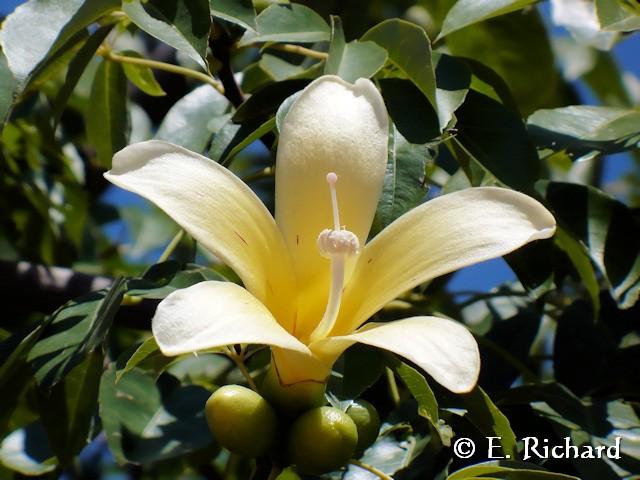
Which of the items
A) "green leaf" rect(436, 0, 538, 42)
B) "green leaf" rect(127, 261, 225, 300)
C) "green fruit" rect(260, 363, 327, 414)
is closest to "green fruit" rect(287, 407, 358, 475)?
"green fruit" rect(260, 363, 327, 414)

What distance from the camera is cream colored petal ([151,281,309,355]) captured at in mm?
925

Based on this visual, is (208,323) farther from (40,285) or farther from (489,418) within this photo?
(40,285)

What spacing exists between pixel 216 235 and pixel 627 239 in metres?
0.71

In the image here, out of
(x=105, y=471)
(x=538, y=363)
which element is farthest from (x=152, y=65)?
(x=105, y=471)

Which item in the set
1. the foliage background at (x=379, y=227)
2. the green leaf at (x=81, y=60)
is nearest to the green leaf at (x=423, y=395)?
the foliage background at (x=379, y=227)

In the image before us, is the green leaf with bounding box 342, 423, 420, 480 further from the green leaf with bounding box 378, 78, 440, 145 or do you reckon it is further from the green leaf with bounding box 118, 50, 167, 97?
the green leaf with bounding box 118, 50, 167, 97

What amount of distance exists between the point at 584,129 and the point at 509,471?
64cm

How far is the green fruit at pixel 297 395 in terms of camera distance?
3.85 feet

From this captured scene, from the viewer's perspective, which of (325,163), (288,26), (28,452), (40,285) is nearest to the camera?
(325,163)

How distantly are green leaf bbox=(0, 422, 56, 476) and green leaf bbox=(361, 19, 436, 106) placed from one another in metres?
0.87

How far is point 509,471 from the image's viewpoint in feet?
3.77

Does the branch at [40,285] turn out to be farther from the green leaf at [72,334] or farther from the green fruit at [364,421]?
the green fruit at [364,421]

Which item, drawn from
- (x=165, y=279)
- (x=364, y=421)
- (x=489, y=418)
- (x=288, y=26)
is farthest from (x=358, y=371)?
(x=288, y=26)

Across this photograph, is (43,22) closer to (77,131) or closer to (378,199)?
(378,199)
